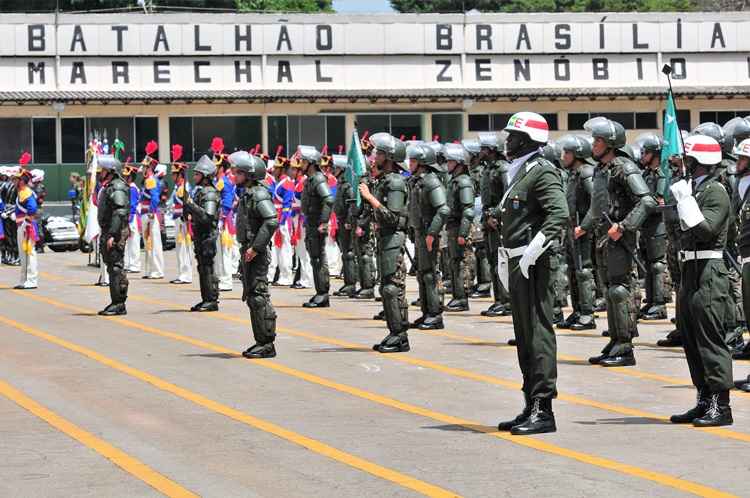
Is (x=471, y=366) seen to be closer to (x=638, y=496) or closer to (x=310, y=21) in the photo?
(x=638, y=496)

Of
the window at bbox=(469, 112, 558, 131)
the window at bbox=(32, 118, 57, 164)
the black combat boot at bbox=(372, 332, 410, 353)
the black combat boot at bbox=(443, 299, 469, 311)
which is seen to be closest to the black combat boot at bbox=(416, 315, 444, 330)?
the black combat boot at bbox=(372, 332, 410, 353)

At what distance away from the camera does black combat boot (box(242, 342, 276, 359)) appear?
15.1 m

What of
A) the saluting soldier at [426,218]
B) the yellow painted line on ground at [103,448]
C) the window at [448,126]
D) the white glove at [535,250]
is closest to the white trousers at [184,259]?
the saluting soldier at [426,218]

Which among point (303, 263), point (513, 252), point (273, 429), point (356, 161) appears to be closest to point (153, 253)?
point (303, 263)

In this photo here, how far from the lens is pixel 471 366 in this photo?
14.4 metres

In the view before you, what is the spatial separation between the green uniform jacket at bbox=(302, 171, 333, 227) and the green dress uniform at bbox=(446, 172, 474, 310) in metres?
2.23

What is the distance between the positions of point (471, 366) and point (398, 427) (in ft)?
12.0

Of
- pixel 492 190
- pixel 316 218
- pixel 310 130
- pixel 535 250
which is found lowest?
pixel 535 250

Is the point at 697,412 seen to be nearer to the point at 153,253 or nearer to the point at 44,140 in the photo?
the point at 153,253

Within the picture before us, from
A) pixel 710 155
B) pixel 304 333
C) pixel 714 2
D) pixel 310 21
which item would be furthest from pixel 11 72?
pixel 714 2

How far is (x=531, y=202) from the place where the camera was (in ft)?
34.9

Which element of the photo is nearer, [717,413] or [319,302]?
[717,413]

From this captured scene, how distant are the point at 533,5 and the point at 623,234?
69.7 meters

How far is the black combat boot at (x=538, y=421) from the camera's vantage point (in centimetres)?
1029
